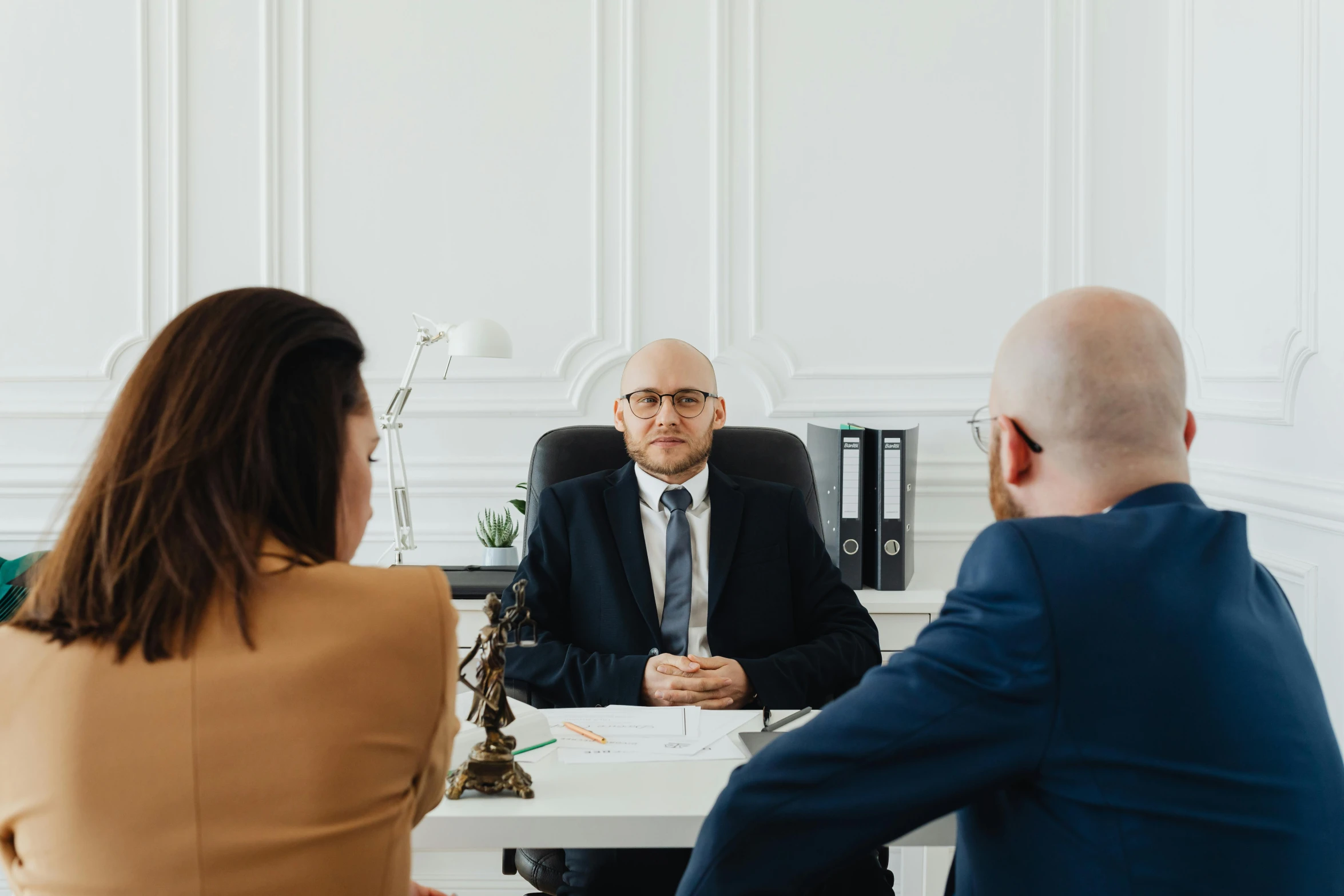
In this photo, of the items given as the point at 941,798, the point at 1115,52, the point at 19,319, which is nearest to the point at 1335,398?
the point at 1115,52

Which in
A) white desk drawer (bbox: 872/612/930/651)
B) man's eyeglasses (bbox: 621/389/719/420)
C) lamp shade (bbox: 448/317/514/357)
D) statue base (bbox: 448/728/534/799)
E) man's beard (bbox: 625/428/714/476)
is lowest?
white desk drawer (bbox: 872/612/930/651)

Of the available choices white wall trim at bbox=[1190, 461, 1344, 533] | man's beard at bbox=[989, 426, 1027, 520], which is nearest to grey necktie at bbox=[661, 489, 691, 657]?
man's beard at bbox=[989, 426, 1027, 520]

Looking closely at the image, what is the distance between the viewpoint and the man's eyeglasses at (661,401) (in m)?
2.29

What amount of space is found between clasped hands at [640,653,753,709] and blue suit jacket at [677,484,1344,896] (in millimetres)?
917

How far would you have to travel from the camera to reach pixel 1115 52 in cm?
305

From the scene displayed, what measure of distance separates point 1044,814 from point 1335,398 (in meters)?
1.63

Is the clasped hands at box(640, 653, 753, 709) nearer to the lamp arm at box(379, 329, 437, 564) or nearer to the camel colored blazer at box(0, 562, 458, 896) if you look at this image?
the camel colored blazer at box(0, 562, 458, 896)

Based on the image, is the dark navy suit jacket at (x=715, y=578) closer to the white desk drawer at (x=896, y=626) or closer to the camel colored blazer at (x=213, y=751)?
the white desk drawer at (x=896, y=626)

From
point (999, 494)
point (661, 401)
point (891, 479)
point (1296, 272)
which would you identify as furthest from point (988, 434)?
point (891, 479)

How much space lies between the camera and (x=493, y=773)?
1251 mm

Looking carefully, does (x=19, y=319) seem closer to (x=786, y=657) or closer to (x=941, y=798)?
(x=786, y=657)

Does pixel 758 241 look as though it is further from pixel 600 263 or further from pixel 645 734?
pixel 645 734

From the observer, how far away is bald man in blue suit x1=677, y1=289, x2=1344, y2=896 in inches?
33.2

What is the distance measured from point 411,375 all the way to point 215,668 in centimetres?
211
